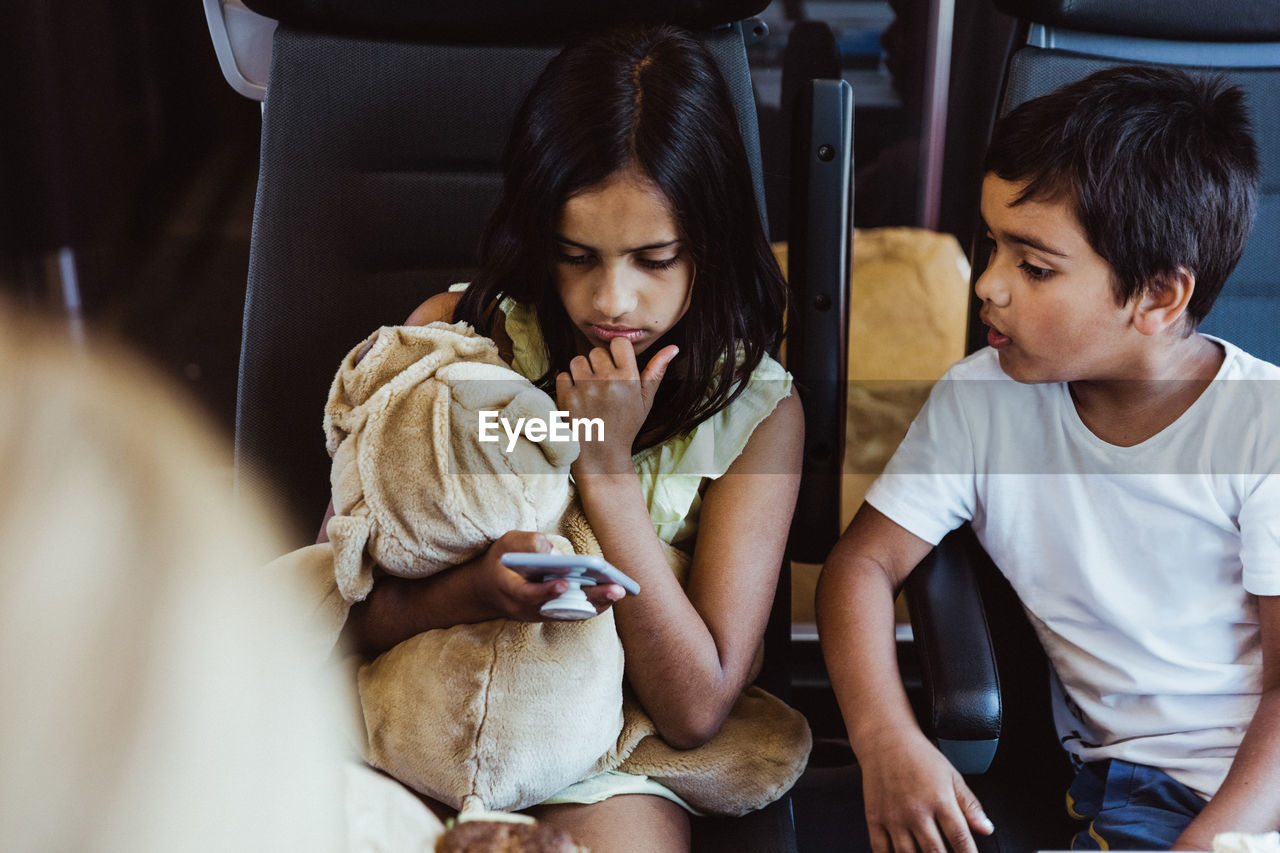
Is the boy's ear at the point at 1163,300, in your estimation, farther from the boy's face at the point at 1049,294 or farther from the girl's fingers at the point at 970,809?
the girl's fingers at the point at 970,809

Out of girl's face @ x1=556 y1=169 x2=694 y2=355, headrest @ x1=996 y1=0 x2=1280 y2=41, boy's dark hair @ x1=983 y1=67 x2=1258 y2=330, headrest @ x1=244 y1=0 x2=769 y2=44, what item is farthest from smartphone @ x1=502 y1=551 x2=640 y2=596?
headrest @ x1=996 y1=0 x2=1280 y2=41

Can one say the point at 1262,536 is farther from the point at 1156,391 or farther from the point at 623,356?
the point at 623,356

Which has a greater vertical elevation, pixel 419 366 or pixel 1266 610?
pixel 419 366

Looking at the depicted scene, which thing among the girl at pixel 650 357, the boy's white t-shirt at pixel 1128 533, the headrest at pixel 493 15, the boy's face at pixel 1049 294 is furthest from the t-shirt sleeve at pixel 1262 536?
the headrest at pixel 493 15

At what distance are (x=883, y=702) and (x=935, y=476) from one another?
0.21 meters

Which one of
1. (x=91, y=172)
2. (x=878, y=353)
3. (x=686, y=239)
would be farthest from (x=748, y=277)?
(x=91, y=172)

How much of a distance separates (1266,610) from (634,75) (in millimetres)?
641

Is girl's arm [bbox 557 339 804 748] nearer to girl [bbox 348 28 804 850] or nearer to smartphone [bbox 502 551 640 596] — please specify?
girl [bbox 348 28 804 850]

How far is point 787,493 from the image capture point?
87cm

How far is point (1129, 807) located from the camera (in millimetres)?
818

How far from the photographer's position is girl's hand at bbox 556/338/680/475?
0.76 meters

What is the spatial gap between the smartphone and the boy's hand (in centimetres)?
30

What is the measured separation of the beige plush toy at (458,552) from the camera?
2.11 ft

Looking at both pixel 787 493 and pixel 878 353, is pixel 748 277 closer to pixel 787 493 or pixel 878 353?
pixel 787 493
